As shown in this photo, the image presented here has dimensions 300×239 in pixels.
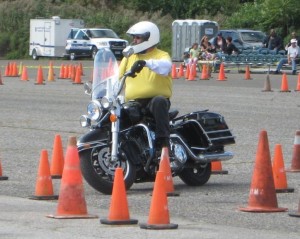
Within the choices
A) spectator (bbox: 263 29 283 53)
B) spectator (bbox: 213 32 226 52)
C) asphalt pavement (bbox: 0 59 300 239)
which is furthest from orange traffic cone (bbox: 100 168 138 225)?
spectator (bbox: 263 29 283 53)

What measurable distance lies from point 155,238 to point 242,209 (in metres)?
1.92

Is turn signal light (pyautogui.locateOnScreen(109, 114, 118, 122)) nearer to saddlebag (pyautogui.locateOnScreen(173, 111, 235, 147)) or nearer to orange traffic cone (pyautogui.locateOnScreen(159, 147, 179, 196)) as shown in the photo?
orange traffic cone (pyautogui.locateOnScreen(159, 147, 179, 196))

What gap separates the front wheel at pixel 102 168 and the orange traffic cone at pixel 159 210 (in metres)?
2.28

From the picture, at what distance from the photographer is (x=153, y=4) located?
73.2 m

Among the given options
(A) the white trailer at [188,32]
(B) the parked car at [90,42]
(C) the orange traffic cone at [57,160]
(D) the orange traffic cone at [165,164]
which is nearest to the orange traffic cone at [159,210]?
(D) the orange traffic cone at [165,164]

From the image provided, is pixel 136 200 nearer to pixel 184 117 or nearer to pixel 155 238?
pixel 184 117

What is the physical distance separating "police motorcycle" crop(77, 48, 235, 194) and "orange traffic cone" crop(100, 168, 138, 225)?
2038mm

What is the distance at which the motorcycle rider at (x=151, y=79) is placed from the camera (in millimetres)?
11930

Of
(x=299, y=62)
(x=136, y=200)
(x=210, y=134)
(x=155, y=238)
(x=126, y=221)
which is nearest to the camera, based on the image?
(x=155, y=238)

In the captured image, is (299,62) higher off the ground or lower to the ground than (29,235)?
lower

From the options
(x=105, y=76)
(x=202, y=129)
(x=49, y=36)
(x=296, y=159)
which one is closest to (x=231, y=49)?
(x=49, y=36)

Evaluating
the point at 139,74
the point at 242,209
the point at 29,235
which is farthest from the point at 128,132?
the point at 29,235

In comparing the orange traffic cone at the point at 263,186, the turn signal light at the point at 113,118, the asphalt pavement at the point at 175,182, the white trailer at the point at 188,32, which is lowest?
the white trailer at the point at 188,32

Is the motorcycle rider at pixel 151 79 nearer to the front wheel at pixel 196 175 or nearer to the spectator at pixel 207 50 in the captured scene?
the front wheel at pixel 196 175
